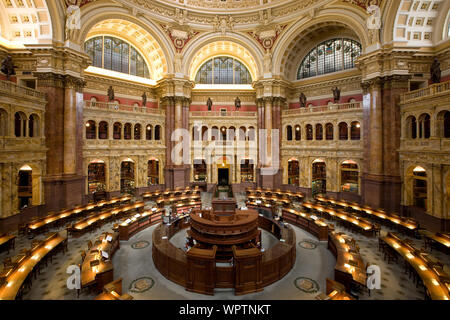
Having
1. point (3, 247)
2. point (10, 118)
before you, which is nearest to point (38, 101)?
point (10, 118)

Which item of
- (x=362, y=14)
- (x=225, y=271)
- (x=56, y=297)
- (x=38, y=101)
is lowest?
(x=56, y=297)

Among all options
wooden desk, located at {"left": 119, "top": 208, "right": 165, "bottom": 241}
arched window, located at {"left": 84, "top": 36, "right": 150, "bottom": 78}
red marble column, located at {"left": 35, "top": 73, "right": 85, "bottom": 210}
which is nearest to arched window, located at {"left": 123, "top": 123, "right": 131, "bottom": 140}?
red marble column, located at {"left": 35, "top": 73, "right": 85, "bottom": 210}

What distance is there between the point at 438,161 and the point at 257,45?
2225cm

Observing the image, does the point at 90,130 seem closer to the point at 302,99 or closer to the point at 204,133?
the point at 204,133

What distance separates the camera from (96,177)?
83.5 ft

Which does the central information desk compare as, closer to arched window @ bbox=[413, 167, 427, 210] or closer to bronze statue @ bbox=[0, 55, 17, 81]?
arched window @ bbox=[413, 167, 427, 210]

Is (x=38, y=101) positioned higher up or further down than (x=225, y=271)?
higher up

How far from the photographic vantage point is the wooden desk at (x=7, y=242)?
1145 centimetres

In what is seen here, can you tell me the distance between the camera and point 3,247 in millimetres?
12211

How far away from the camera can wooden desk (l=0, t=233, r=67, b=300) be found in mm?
7469

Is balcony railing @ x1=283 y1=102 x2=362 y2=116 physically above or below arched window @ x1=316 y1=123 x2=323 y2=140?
above

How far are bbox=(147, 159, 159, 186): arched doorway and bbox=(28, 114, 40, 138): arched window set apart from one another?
12.7 metres
